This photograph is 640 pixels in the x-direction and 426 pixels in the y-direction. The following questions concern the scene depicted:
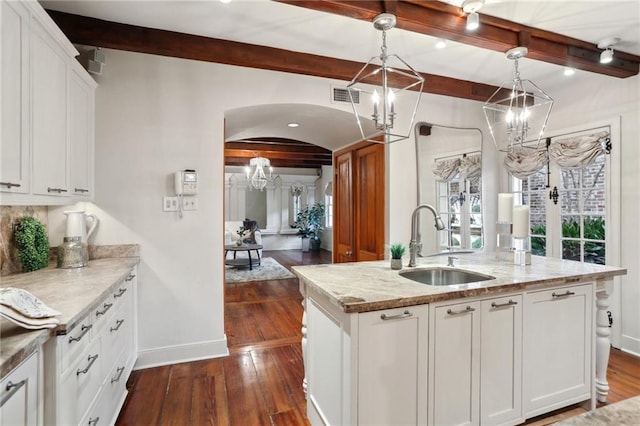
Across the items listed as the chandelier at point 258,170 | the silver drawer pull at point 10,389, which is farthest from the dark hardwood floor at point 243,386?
the chandelier at point 258,170

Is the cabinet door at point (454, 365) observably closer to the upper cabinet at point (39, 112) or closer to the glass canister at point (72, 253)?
the upper cabinet at point (39, 112)

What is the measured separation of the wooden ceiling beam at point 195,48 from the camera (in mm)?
2383

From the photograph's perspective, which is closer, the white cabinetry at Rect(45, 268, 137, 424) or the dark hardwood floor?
the white cabinetry at Rect(45, 268, 137, 424)

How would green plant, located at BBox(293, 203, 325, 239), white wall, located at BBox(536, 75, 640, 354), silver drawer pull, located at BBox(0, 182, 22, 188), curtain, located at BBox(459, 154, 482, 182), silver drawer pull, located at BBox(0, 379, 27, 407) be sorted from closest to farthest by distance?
silver drawer pull, located at BBox(0, 379, 27, 407) < silver drawer pull, located at BBox(0, 182, 22, 188) < white wall, located at BBox(536, 75, 640, 354) < curtain, located at BBox(459, 154, 482, 182) < green plant, located at BBox(293, 203, 325, 239)

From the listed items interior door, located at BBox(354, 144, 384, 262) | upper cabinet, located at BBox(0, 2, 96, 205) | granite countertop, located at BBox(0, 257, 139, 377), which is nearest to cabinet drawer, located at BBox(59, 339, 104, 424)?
granite countertop, located at BBox(0, 257, 139, 377)

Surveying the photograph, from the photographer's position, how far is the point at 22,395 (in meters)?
1.06

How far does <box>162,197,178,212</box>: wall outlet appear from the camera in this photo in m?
2.76

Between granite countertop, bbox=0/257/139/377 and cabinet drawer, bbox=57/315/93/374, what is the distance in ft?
0.19

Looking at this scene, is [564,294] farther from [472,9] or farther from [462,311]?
[472,9]

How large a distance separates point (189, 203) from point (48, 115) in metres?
1.16

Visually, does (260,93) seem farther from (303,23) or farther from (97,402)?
(97,402)

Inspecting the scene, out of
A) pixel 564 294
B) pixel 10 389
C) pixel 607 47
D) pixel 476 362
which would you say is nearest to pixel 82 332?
pixel 10 389

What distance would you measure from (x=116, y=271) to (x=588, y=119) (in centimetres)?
446

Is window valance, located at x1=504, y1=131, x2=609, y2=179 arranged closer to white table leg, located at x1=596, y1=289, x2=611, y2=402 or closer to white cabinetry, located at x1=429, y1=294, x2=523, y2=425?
white table leg, located at x1=596, y1=289, x2=611, y2=402
